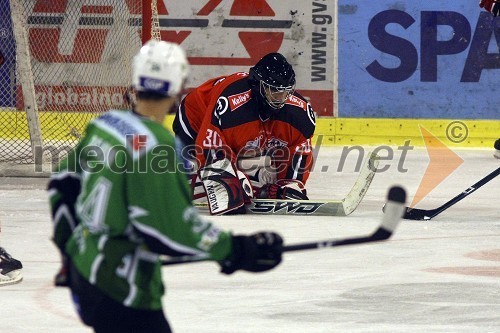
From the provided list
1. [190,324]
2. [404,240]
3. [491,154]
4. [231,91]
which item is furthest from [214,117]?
[491,154]

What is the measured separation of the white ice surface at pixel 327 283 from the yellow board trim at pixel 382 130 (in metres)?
2.32

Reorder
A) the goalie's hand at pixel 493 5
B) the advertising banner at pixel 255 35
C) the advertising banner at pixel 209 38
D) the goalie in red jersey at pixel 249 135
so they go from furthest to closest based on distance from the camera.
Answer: the advertising banner at pixel 255 35 → the advertising banner at pixel 209 38 → the goalie's hand at pixel 493 5 → the goalie in red jersey at pixel 249 135

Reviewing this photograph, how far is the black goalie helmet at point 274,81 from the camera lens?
6793 mm

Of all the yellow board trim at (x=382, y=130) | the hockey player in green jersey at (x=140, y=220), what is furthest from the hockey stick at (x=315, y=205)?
the hockey player in green jersey at (x=140, y=220)

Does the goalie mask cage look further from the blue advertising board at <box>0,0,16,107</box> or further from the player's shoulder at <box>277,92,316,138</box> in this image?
the player's shoulder at <box>277,92,316,138</box>

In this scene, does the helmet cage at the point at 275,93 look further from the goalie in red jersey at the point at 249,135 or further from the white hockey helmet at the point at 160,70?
the white hockey helmet at the point at 160,70

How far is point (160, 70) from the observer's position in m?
2.75

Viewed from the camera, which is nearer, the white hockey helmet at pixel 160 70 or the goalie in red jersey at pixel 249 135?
the white hockey helmet at pixel 160 70

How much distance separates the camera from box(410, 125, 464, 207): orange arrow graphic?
8.20 m

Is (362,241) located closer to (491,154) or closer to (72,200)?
(72,200)

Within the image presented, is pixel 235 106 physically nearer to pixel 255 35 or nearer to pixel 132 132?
pixel 255 35

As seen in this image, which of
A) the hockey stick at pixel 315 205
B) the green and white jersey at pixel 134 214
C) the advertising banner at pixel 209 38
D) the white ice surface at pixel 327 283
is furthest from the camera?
the advertising banner at pixel 209 38

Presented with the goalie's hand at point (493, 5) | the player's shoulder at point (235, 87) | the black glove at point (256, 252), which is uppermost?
the goalie's hand at point (493, 5)

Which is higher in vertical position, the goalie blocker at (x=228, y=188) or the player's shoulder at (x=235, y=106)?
the player's shoulder at (x=235, y=106)
